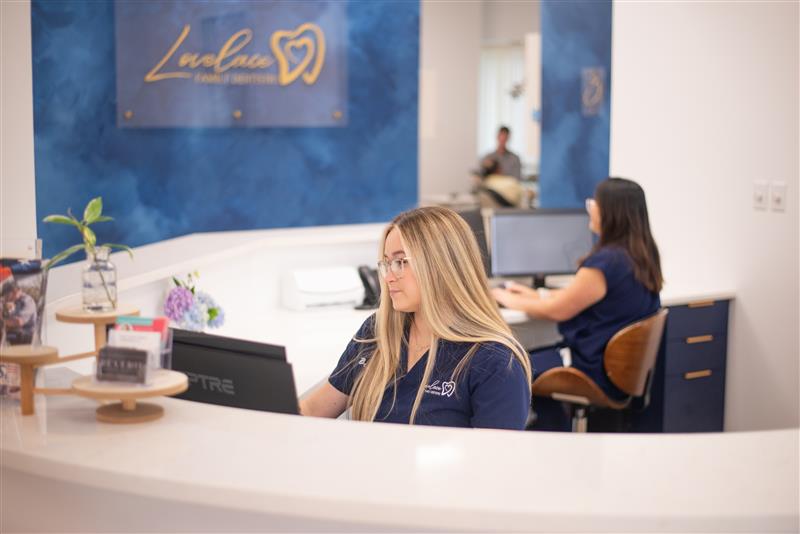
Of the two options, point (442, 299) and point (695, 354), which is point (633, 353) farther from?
point (442, 299)

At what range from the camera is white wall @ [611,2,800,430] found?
4.63 meters

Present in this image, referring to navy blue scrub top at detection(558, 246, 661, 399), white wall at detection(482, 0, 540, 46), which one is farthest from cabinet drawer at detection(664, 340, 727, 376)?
white wall at detection(482, 0, 540, 46)

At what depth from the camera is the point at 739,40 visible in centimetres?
477

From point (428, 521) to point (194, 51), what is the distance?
13.5ft

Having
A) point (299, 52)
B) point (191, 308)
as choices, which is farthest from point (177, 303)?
point (299, 52)

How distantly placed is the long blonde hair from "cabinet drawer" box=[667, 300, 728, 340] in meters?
2.47

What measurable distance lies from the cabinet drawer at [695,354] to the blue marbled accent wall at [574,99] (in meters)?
1.62

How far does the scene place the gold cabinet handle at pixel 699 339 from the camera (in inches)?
188

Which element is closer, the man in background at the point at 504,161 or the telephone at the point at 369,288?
the telephone at the point at 369,288

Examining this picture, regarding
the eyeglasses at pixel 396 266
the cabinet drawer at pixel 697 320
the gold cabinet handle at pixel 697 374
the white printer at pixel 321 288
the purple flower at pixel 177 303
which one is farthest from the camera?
the gold cabinet handle at pixel 697 374

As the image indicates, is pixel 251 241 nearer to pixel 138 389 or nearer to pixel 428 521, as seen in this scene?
pixel 138 389

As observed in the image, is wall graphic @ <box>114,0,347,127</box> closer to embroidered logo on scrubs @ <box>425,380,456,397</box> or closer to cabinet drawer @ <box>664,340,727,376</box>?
cabinet drawer @ <box>664,340,727,376</box>

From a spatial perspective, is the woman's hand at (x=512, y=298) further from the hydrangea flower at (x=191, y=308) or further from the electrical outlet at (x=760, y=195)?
the hydrangea flower at (x=191, y=308)

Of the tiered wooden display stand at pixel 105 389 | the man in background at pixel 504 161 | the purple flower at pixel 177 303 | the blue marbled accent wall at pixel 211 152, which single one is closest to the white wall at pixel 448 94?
the man in background at pixel 504 161
